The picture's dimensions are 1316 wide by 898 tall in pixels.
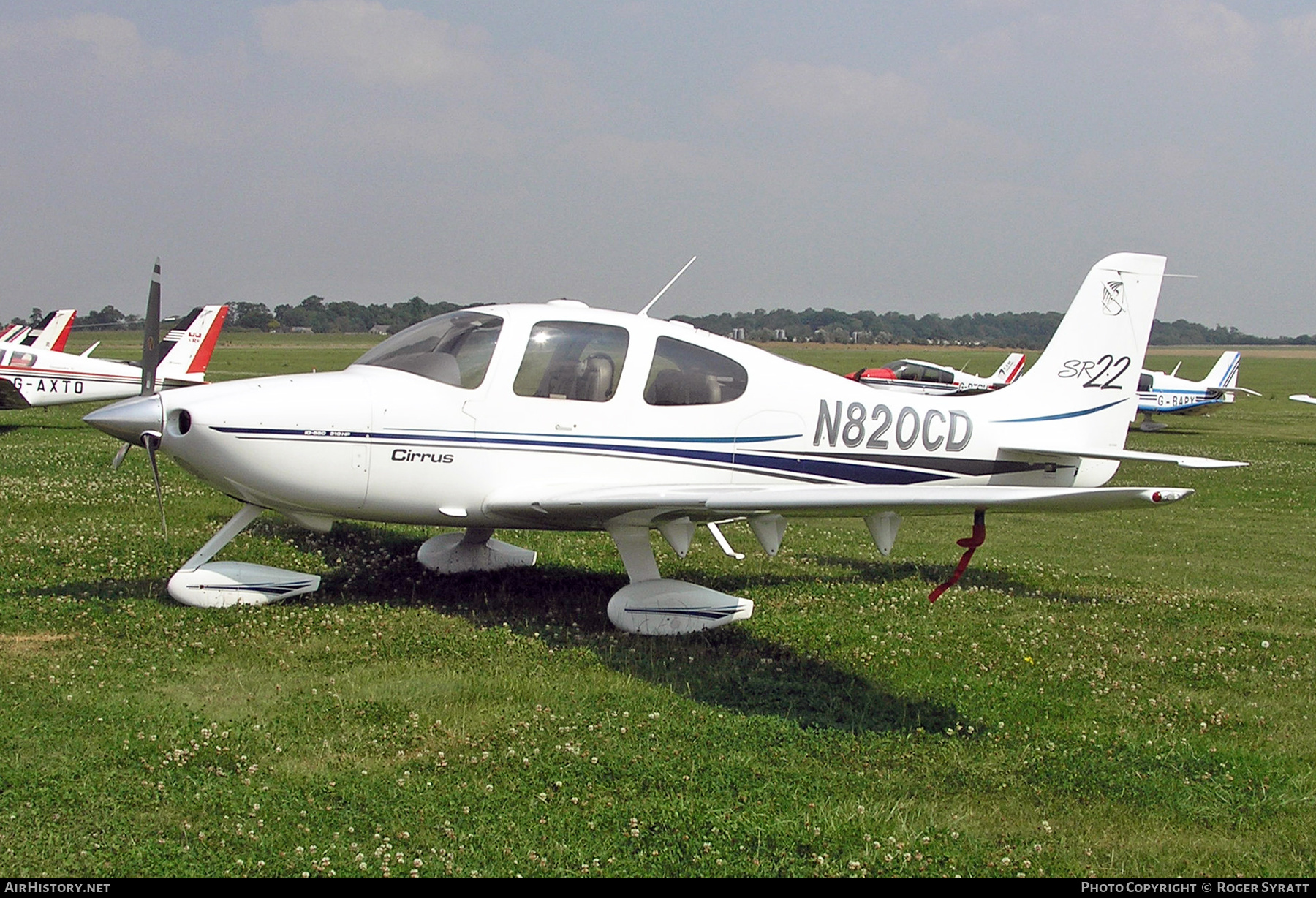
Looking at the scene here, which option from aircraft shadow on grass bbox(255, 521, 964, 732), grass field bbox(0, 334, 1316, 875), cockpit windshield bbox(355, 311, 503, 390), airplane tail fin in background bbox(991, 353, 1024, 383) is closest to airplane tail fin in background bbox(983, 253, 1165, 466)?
grass field bbox(0, 334, 1316, 875)

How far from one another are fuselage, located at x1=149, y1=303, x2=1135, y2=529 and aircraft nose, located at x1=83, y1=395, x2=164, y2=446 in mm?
46

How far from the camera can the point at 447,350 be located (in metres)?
7.51

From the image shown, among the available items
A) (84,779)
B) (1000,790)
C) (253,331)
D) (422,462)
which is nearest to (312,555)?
(422,462)

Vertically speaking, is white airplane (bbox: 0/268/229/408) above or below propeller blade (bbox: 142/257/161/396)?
below

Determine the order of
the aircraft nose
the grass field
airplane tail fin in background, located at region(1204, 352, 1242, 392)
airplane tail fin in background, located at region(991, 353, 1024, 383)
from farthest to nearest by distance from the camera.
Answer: airplane tail fin in background, located at region(991, 353, 1024, 383) < airplane tail fin in background, located at region(1204, 352, 1242, 392) < the aircraft nose < the grass field

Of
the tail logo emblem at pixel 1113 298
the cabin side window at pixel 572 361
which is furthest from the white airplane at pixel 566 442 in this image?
the tail logo emblem at pixel 1113 298

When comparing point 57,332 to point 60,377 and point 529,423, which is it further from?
point 529,423

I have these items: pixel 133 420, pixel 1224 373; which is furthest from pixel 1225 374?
pixel 133 420

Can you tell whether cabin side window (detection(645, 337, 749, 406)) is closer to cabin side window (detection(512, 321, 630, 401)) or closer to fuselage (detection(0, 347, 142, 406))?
cabin side window (detection(512, 321, 630, 401))

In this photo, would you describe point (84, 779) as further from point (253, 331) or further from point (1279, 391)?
point (253, 331)

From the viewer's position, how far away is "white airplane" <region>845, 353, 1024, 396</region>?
33.8 meters

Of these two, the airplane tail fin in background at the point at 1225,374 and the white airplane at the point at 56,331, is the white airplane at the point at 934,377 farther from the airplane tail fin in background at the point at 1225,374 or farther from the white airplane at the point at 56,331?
the white airplane at the point at 56,331

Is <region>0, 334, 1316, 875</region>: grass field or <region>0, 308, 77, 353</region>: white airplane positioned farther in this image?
<region>0, 308, 77, 353</region>: white airplane

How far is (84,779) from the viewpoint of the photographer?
4562mm
